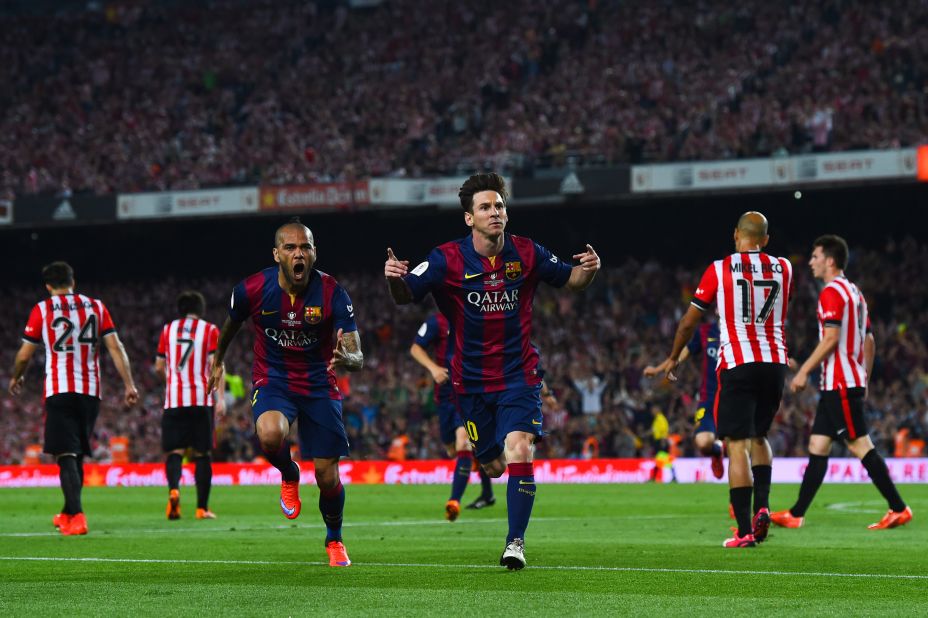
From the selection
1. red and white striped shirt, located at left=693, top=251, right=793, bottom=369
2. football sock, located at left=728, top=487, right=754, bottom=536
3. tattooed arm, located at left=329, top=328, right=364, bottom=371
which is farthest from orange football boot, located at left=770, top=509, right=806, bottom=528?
tattooed arm, located at left=329, top=328, right=364, bottom=371

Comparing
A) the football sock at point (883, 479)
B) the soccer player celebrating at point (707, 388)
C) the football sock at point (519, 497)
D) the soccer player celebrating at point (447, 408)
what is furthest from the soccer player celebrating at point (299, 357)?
the soccer player celebrating at point (707, 388)

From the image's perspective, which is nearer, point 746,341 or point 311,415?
point 311,415

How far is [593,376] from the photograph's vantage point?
106 ft

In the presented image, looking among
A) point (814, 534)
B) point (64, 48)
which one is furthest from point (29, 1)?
point (814, 534)

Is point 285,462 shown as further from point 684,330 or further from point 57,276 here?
point 57,276

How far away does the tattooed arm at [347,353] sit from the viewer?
8.62 metres

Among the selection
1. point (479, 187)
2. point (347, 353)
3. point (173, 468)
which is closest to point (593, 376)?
point (173, 468)

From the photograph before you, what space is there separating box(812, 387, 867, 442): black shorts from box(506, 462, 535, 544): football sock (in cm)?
519

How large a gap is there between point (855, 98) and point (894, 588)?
88.9ft

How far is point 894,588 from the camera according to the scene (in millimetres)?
7605

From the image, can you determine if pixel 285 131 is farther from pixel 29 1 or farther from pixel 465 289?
pixel 465 289

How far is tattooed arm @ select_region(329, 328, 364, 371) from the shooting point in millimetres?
8625

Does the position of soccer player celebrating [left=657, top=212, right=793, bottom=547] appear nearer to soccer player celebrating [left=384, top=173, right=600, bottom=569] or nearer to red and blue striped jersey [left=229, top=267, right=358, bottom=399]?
soccer player celebrating [left=384, top=173, right=600, bottom=569]

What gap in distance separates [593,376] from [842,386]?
19258mm
